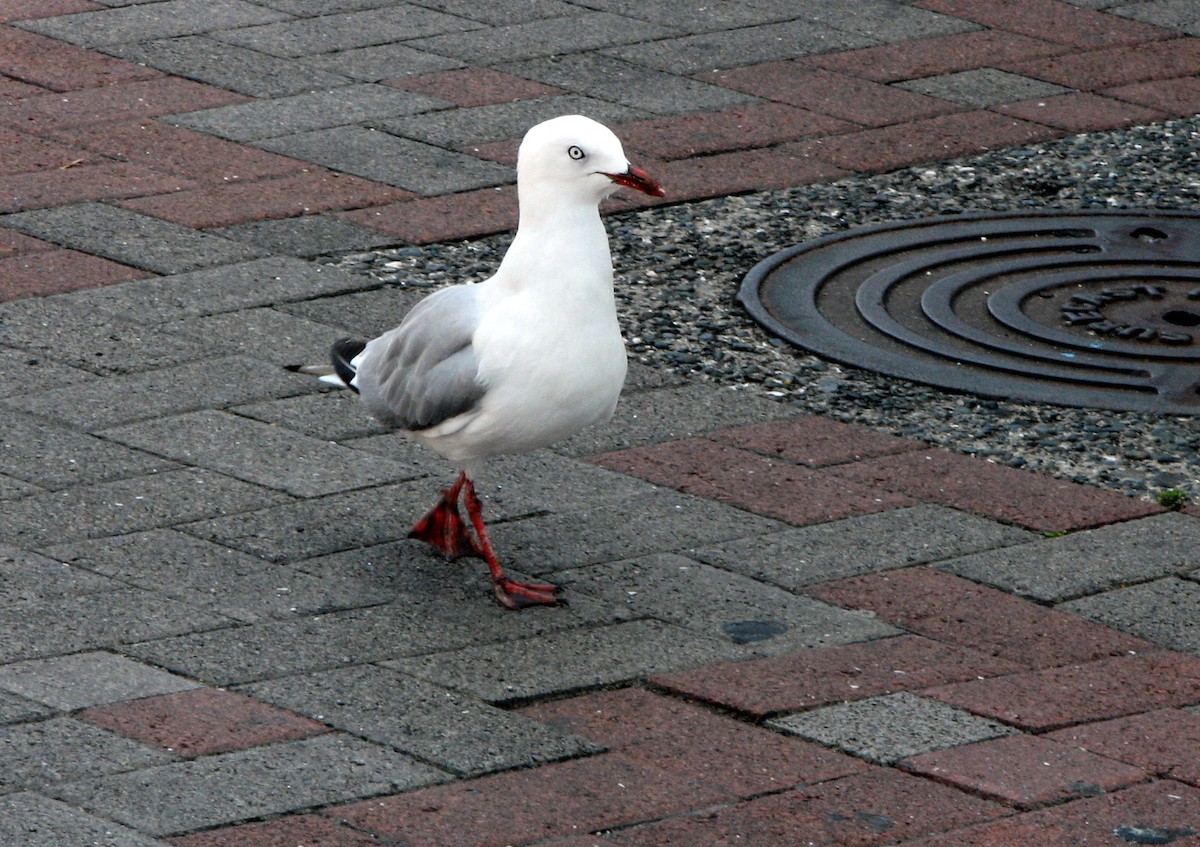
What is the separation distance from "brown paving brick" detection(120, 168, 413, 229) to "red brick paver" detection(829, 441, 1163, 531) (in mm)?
2437

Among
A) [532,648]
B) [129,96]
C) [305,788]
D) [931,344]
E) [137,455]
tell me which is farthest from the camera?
[129,96]

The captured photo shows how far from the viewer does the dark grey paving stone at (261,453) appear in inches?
213

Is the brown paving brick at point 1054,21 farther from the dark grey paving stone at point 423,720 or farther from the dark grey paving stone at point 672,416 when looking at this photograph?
the dark grey paving stone at point 423,720

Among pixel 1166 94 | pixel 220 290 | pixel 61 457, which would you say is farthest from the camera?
pixel 1166 94

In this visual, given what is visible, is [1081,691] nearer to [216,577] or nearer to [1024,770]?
[1024,770]

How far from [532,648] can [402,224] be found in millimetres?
2750

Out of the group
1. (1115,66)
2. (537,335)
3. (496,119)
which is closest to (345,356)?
(537,335)

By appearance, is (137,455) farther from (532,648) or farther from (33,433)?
(532,648)

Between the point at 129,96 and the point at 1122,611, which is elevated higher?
the point at 129,96

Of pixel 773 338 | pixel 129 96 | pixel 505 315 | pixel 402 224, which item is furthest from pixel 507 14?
pixel 505 315

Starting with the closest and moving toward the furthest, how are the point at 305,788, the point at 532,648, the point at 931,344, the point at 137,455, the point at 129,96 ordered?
the point at 305,788 < the point at 532,648 < the point at 137,455 < the point at 931,344 < the point at 129,96

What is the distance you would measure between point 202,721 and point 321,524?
1033 mm

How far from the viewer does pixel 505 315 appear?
475cm

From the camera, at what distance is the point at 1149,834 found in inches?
153
